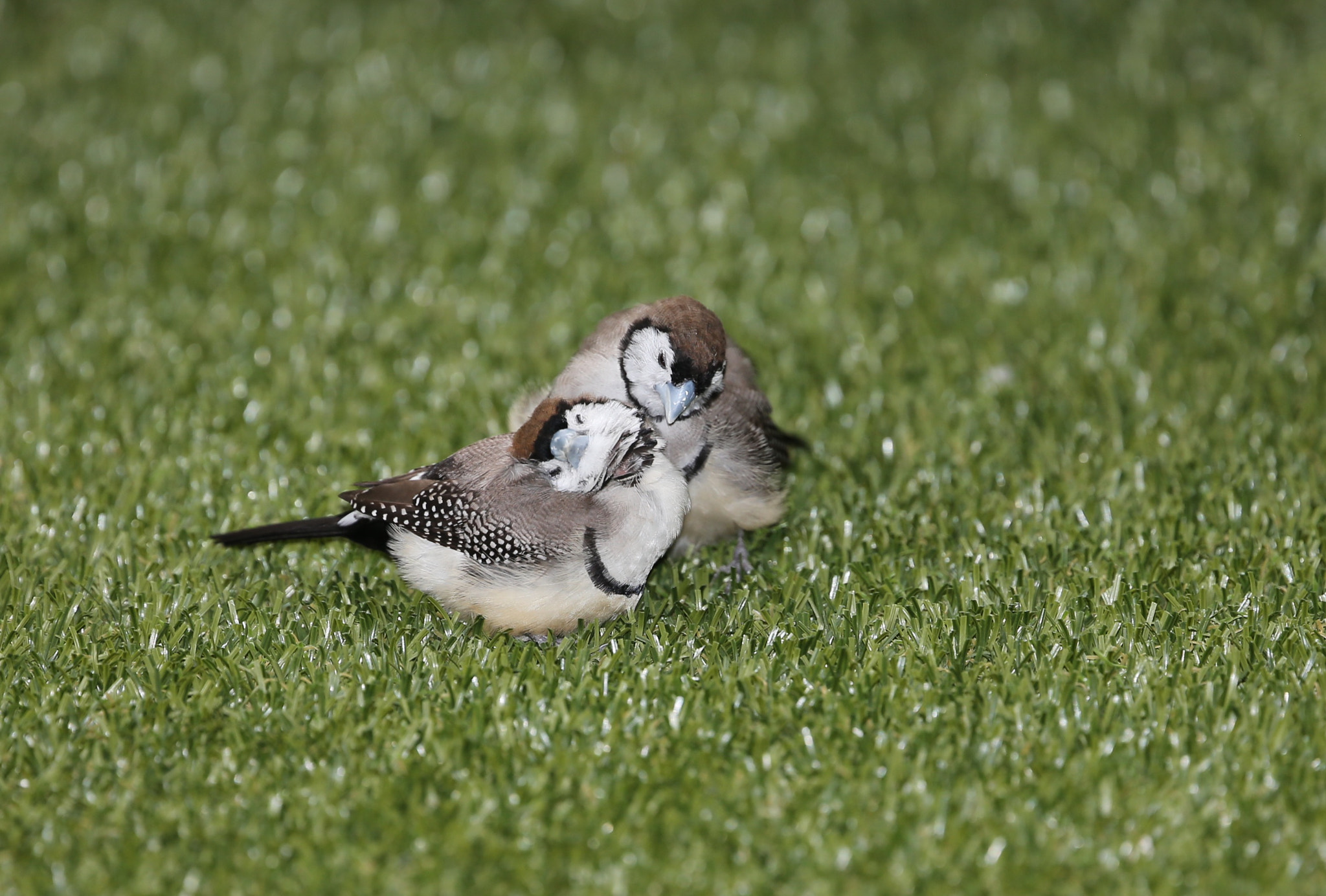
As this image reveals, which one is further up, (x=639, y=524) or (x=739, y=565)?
(x=639, y=524)

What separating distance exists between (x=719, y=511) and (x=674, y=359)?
55 centimetres

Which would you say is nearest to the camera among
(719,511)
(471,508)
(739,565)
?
(471,508)

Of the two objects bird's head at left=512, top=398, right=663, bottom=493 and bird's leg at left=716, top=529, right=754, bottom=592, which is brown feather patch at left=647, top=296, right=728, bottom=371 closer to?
bird's head at left=512, top=398, right=663, bottom=493

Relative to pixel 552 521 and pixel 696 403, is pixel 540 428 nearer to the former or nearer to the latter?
pixel 552 521

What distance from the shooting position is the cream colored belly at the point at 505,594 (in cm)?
402

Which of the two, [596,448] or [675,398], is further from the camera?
[675,398]

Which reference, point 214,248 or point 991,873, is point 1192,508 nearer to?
point 991,873

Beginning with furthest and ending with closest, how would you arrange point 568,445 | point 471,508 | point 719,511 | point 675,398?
point 719,511 < point 675,398 < point 471,508 < point 568,445

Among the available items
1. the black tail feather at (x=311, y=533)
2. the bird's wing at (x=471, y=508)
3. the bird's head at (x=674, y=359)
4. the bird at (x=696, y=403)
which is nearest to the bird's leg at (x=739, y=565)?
the bird at (x=696, y=403)

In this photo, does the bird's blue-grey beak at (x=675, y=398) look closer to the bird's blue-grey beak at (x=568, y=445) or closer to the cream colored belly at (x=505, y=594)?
the bird's blue-grey beak at (x=568, y=445)

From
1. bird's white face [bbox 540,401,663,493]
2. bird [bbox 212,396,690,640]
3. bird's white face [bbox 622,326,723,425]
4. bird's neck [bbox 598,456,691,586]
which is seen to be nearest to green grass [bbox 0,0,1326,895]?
bird [bbox 212,396,690,640]

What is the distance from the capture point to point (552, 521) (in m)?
4.00

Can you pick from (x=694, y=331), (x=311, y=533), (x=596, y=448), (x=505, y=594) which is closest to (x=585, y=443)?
(x=596, y=448)

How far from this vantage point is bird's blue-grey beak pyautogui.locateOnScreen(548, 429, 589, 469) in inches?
157
